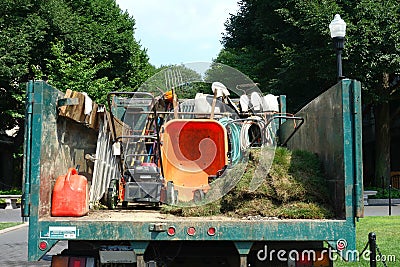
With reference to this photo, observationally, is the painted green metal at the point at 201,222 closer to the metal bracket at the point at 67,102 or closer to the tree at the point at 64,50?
the metal bracket at the point at 67,102

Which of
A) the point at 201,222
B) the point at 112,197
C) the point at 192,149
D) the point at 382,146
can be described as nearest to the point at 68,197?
the point at 112,197

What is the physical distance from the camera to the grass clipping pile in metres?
4.81

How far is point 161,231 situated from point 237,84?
1844 millimetres

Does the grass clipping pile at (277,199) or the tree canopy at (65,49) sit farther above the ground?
the tree canopy at (65,49)

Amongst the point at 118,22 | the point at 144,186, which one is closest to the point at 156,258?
the point at 144,186

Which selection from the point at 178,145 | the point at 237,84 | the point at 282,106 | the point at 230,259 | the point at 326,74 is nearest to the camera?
the point at 230,259

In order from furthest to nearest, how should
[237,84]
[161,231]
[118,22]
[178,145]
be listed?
[118,22], [178,145], [237,84], [161,231]

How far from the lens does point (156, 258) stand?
4.72 meters

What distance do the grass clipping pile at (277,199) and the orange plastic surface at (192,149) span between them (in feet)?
2.42

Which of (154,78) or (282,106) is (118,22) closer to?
(282,106)

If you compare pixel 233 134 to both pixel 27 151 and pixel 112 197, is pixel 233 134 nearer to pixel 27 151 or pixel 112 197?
pixel 112 197

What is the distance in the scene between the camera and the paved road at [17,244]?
916cm

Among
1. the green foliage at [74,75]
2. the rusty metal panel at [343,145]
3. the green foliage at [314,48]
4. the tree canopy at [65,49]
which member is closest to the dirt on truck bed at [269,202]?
the rusty metal panel at [343,145]

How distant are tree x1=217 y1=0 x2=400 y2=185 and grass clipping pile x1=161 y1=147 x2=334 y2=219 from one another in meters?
15.5
